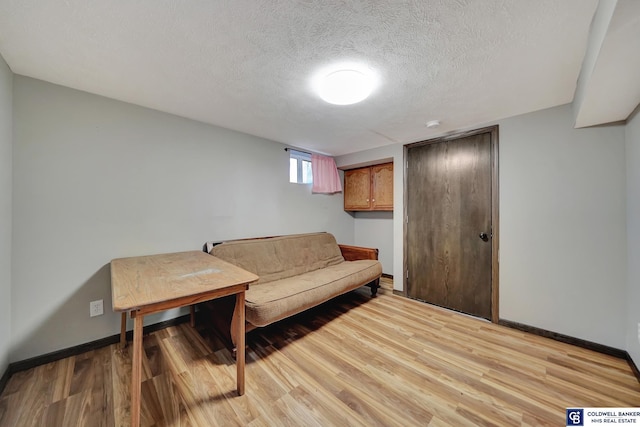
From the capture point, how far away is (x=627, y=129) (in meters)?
1.76

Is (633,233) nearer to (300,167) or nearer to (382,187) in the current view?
(382,187)

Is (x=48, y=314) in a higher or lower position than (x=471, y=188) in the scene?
lower

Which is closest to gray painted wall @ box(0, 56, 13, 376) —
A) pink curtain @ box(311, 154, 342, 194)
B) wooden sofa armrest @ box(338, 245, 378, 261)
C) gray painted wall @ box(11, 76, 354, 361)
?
gray painted wall @ box(11, 76, 354, 361)

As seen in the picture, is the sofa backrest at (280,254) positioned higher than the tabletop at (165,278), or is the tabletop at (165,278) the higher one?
the tabletop at (165,278)

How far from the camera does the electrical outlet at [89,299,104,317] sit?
6.26 ft

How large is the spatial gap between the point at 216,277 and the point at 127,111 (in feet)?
6.05

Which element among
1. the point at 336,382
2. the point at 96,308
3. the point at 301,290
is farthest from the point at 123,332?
the point at 336,382

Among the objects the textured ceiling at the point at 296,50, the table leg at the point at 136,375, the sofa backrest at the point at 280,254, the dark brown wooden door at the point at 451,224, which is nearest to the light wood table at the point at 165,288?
the table leg at the point at 136,375

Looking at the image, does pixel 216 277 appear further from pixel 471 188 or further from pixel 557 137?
pixel 557 137

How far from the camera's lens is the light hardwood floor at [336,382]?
130 centimetres

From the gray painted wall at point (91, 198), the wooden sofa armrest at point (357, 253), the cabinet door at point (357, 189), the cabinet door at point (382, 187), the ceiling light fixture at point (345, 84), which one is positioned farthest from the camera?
the cabinet door at point (357, 189)

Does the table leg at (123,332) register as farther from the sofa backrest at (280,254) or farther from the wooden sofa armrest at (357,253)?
the wooden sofa armrest at (357,253)

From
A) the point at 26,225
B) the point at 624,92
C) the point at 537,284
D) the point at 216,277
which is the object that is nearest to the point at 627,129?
the point at 624,92

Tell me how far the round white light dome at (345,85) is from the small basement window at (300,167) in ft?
5.61
